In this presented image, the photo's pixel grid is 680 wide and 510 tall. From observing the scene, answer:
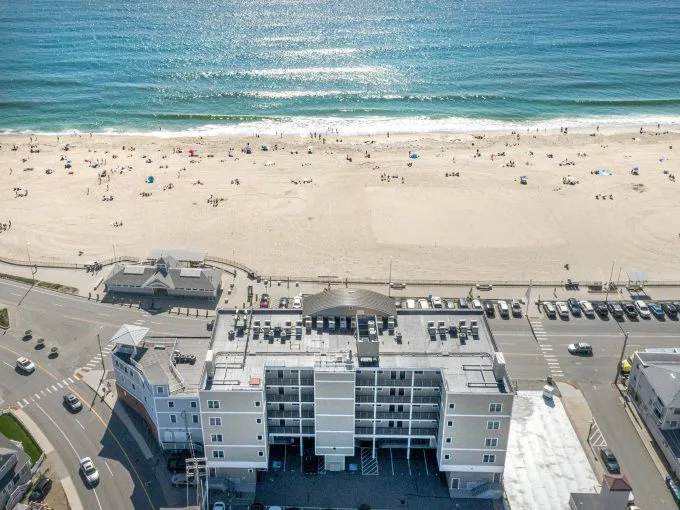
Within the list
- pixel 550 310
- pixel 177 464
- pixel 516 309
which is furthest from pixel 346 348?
pixel 550 310

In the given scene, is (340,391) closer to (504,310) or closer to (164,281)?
(504,310)

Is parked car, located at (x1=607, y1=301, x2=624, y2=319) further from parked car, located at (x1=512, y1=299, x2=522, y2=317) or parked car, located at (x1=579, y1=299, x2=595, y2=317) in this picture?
parked car, located at (x1=512, y1=299, x2=522, y2=317)

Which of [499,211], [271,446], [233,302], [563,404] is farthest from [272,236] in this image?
[563,404]

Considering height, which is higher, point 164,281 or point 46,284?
point 46,284

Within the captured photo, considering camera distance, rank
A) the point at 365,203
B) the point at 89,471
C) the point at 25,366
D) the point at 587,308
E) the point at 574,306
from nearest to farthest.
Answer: the point at 89,471 < the point at 25,366 < the point at 587,308 < the point at 574,306 < the point at 365,203

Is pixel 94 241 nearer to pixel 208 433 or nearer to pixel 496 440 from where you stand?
pixel 208 433

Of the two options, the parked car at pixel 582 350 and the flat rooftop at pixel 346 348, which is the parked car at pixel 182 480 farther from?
the parked car at pixel 582 350

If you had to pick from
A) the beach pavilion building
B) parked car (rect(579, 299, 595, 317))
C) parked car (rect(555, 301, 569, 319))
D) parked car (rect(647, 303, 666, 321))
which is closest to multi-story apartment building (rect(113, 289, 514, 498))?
the beach pavilion building
